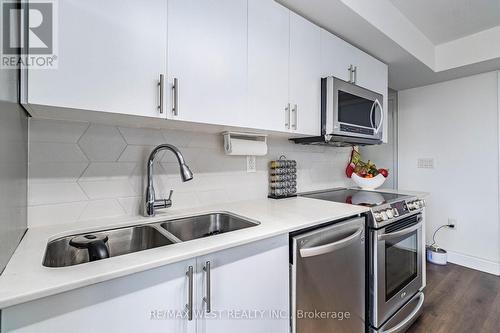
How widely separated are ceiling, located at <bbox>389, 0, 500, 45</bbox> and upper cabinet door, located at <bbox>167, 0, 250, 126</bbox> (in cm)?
146

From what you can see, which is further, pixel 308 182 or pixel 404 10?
pixel 308 182

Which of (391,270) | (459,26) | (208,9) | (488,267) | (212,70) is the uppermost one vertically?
(459,26)

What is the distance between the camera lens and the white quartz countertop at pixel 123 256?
581 millimetres

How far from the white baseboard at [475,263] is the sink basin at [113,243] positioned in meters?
3.37

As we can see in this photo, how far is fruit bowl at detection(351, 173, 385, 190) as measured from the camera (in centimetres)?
Result: 229

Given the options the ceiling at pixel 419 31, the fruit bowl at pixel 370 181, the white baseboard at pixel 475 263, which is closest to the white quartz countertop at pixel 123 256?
the fruit bowl at pixel 370 181

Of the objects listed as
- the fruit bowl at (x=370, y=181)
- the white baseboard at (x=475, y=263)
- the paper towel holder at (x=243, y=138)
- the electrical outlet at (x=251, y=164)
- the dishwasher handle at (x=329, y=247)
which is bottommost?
the white baseboard at (x=475, y=263)

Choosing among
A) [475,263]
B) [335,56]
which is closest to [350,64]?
[335,56]

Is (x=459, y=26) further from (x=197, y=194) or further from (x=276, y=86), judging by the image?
(x=197, y=194)

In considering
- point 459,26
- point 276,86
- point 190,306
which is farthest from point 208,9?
point 459,26

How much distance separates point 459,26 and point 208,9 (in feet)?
7.84

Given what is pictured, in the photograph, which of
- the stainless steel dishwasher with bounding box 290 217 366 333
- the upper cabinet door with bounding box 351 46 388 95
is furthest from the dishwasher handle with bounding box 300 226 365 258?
the upper cabinet door with bounding box 351 46 388 95

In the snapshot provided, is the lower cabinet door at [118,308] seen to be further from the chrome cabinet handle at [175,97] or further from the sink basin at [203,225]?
the chrome cabinet handle at [175,97]

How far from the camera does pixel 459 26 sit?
214cm
